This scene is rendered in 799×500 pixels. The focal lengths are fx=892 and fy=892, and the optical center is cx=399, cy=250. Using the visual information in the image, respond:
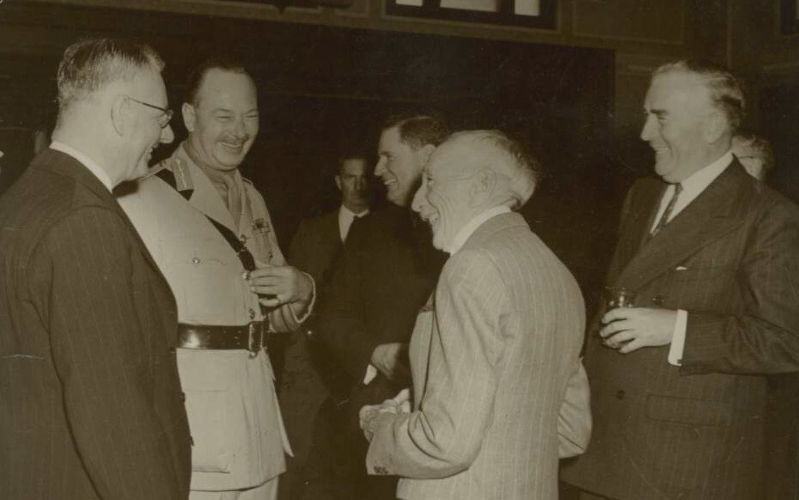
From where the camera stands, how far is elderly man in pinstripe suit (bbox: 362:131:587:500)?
1.87 meters

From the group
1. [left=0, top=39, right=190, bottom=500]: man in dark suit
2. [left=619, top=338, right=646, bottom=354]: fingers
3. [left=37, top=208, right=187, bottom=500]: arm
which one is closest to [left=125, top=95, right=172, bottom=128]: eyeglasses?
[left=0, top=39, right=190, bottom=500]: man in dark suit

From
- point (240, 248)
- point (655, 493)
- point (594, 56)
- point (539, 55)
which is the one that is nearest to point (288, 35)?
point (539, 55)

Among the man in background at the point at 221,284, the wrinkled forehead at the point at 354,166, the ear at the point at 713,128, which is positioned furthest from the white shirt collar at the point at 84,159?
the wrinkled forehead at the point at 354,166

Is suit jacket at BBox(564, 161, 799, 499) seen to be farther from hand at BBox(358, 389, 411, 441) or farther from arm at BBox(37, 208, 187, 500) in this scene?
arm at BBox(37, 208, 187, 500)

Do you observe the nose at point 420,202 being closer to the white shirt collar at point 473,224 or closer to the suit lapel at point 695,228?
the white shirt collar at point 473,224

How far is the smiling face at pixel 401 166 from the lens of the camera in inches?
126

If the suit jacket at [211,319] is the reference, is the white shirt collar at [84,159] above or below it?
above

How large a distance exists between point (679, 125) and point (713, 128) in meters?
0.10

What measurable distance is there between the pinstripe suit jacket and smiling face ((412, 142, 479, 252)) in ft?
0.23

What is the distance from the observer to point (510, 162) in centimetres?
210

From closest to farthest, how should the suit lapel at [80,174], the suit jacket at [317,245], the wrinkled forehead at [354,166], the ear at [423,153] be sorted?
the suit lapel at [80,174], the ear at [423,153], the suit jacket at [317,245], the wrinkled forehead at [354,166]

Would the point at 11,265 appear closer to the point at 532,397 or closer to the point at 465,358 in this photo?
the point at 465,358

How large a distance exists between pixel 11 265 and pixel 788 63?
6.37 metres

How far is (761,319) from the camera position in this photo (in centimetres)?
246
